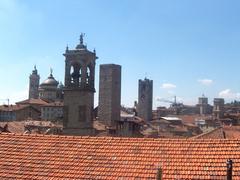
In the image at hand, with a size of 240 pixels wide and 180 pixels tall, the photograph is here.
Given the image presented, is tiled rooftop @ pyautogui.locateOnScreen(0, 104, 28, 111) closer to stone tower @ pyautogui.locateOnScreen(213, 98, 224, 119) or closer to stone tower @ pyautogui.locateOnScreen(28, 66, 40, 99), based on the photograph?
stone tower @ pyautogui.locateOnScreen(28, 66, 40, 99)

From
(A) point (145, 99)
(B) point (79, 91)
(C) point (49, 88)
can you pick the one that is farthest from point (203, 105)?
(B) point (79, 91)

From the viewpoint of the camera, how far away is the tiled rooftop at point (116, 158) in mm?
11281

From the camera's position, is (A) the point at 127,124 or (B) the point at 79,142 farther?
(A) the point at 127,124

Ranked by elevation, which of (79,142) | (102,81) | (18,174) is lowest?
(18,174)

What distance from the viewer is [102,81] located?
77.8m

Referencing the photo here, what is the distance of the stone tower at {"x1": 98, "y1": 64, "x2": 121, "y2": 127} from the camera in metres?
73.9

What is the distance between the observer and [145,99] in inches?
4220

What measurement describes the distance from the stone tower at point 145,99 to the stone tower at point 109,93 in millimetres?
27119

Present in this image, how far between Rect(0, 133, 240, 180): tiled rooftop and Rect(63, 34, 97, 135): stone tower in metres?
22.2

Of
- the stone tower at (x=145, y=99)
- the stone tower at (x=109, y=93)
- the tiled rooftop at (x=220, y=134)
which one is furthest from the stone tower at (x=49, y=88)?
the tiled rooftop at (x=220, y=134)

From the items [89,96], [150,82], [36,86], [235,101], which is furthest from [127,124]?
[235,101]

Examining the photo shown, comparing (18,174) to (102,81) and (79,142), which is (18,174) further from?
(102,81)

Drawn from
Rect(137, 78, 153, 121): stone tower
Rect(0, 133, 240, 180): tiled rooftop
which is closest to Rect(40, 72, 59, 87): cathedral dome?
Rect(137, 78, 153, 121): stone tower

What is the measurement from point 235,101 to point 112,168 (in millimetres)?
143389
